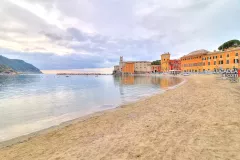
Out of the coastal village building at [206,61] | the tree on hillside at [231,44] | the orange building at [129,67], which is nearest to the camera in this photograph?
the coastal village building at [206,61]

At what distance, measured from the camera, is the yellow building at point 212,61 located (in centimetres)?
5823

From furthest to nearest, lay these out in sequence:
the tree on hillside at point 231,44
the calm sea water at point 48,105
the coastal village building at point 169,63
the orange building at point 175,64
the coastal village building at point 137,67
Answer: the coastal village building at point 137,67 → the coastal village building at point 169,63 → the orange building at point 175,64 → the tree on hillside at point 231,44 → the calm sea water at point 48,105

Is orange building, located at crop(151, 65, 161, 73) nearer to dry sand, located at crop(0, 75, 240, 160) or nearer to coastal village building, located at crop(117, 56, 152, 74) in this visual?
coastal village building, located at crop(117, 56, 152, 74)

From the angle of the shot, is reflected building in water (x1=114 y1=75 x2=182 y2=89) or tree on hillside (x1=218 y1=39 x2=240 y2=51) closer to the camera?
reflected building in water (x1=114 y1=75 x2=182 y2=89)

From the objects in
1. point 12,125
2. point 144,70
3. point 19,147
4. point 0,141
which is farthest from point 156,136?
point 144,70

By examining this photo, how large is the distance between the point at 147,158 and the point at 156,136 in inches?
71.7

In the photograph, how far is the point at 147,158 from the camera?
4.54 metres

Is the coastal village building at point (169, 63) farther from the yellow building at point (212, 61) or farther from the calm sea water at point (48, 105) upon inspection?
the calm sea water at point (48, 105)

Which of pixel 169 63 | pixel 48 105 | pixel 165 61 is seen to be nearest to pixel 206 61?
pixel 169 63

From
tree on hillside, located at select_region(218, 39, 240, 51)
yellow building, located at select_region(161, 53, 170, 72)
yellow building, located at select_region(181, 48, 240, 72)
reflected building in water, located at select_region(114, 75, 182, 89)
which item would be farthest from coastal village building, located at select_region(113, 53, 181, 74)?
reflected building in water, located at select_region(114, 75, 182, 89)

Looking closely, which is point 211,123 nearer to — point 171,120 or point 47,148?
point 171,120

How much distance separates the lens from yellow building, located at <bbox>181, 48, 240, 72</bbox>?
58.2 meters

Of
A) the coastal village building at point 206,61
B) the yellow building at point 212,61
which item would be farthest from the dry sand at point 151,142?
the yellow building at point 212,61

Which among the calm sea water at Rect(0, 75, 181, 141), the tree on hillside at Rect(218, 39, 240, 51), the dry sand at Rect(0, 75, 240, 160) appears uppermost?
the tree on hillside at Rect(218, 39, 240, 51)
